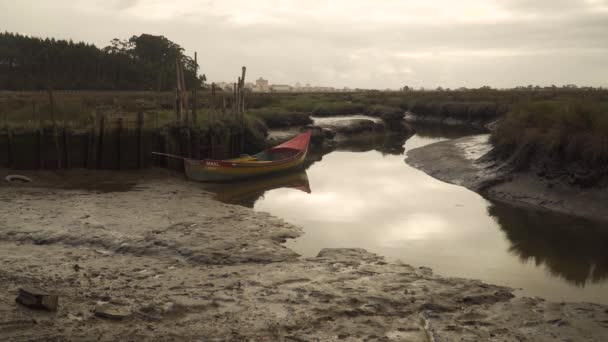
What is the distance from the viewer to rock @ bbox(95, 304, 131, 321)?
7.11 metres

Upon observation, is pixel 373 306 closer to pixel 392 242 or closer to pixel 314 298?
pixel 314 298

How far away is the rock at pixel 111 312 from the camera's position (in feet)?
23.3

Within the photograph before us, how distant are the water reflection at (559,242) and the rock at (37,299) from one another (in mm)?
9315

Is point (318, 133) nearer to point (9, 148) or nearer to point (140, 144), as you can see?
point (140, 144)

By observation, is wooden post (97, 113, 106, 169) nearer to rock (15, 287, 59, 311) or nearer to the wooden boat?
the wooden boat

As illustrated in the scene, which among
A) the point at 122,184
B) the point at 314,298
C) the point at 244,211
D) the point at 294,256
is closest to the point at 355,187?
the point at 244,211

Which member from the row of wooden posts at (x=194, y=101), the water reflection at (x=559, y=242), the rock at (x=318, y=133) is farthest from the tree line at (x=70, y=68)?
the water reflection at (x=559, y=242)

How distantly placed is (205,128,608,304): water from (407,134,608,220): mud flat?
54cm

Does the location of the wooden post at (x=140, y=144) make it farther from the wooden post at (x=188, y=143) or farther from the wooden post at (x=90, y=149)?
the wooden post at (x=188, y=143)

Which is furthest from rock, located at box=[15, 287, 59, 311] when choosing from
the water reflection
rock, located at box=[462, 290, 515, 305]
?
the water reflection

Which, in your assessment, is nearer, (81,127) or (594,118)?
(594,118)

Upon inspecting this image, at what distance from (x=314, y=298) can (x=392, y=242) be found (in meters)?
4.76

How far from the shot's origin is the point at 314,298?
8164 millimetres

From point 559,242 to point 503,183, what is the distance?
6119 mm
